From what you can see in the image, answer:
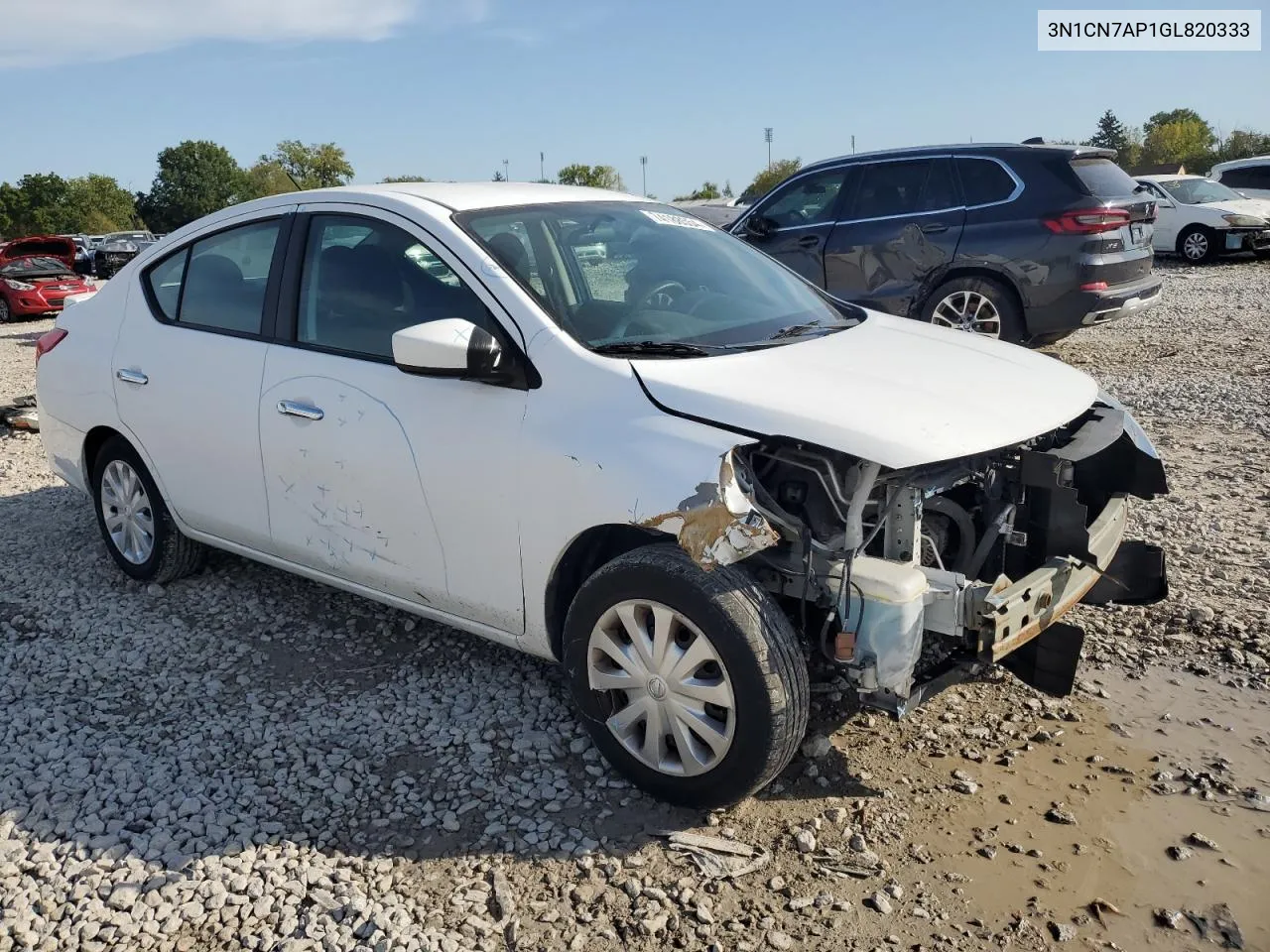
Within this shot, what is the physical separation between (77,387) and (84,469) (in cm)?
43

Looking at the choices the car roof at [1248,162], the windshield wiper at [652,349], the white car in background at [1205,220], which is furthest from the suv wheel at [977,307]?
the car roof at [1248,162]

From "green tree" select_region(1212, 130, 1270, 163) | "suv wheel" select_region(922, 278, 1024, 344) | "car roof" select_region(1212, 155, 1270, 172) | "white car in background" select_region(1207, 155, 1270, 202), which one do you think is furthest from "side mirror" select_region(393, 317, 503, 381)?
"green tree" select_region(1212, 130, 1270, 163)

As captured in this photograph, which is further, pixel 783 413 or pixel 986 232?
pixel 986 232

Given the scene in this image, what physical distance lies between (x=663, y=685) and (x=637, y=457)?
0.68m

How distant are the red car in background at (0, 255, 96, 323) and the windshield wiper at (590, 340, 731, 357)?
1924 centimetres

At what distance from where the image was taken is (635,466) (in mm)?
3068

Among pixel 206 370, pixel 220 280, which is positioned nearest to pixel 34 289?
pixel 220 280

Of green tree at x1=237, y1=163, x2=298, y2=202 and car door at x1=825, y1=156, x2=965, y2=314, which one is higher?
green tree at x1=237, y1=163, x2=298, y2=202

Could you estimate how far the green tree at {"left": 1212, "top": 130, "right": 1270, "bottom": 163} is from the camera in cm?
4781

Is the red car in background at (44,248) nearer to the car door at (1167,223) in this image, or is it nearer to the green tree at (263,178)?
the car door at (1167,223)

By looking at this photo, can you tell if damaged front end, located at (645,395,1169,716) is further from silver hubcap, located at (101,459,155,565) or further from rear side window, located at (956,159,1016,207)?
rear side window, located at (956,159,1016,207)

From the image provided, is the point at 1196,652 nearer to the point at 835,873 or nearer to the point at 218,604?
the point at 835,873

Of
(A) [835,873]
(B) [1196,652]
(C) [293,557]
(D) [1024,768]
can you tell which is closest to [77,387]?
(C) [293,557]

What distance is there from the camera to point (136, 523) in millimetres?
5062
